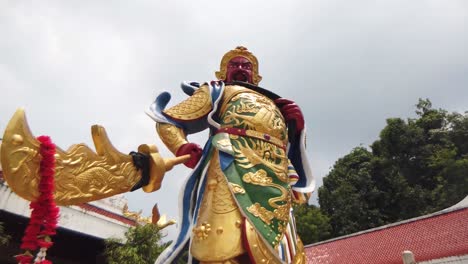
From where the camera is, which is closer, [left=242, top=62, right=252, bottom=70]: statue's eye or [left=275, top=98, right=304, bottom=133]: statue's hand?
[left=275, top=98, right=304, bottom=133]: statue's hand

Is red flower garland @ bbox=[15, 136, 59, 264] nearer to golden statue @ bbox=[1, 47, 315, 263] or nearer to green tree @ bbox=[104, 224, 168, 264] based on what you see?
golden statue @ bbox=[1, 47, 315, 263]

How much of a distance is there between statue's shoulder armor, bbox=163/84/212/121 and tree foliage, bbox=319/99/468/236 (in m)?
14.6

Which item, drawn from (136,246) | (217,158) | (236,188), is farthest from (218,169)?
(136,246)

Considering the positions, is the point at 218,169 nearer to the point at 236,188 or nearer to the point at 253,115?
the point at 236,188

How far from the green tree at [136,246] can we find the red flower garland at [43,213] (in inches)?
242

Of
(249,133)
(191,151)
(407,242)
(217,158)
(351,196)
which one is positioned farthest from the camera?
(351,196)

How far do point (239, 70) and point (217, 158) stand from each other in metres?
1.36

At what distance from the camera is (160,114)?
362 centimetres

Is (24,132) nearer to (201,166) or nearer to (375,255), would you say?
(201,166)

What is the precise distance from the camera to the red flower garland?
1.93m

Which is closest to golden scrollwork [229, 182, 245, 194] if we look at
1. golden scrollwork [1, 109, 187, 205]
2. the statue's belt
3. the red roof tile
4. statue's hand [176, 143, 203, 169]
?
statue's hand [176, 143, 203, 169]

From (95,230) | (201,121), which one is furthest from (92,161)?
(95,230)

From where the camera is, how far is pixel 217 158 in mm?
3486

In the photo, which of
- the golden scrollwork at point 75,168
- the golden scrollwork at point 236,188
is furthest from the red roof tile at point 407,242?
the golden scrollwork at point 75,168
